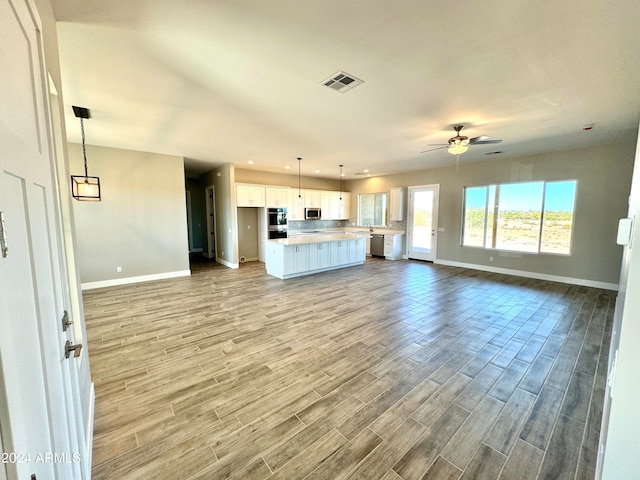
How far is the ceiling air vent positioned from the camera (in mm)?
2533

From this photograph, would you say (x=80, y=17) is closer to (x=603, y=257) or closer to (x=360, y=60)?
(x=360, y=60)

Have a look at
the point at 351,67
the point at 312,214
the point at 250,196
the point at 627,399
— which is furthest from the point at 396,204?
the point at 627,399

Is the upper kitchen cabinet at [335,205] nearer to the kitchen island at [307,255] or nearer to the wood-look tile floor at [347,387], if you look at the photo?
the kitchen island at [307,255]

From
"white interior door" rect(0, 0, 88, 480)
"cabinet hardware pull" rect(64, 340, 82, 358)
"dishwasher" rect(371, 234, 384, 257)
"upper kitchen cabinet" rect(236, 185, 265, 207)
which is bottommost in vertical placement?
"dishwasher" rect(371, 234, 384, 257)

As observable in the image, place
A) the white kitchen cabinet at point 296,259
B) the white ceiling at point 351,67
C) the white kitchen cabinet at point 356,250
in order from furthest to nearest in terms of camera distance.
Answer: the white kitchen cabinet at point 356,250
the white kitchen cabinet at point 296,259
the white ceiling at point 351,67

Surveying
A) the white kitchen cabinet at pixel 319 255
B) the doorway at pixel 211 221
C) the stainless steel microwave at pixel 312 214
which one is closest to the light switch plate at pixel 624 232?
the white kitchen cabinet at pixel 319 255

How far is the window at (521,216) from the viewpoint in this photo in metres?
5.66

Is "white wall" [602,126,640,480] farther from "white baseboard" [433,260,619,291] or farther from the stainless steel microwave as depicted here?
the stainless steel microwave

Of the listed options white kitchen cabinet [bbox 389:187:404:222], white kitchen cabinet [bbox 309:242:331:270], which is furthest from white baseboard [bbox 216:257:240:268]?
white kitchen cabinet [bbox 389:187:404:222]

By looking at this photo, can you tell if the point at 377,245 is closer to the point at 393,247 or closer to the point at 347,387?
the point at 393,247

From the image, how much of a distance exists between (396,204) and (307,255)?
4038mm

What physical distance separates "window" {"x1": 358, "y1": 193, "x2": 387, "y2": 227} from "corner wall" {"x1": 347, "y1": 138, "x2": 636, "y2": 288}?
2477 millimetres

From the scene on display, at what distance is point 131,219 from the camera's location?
5.52 meters

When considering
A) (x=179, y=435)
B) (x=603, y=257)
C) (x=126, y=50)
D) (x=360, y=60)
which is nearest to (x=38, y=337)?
(x=179, y=435)
